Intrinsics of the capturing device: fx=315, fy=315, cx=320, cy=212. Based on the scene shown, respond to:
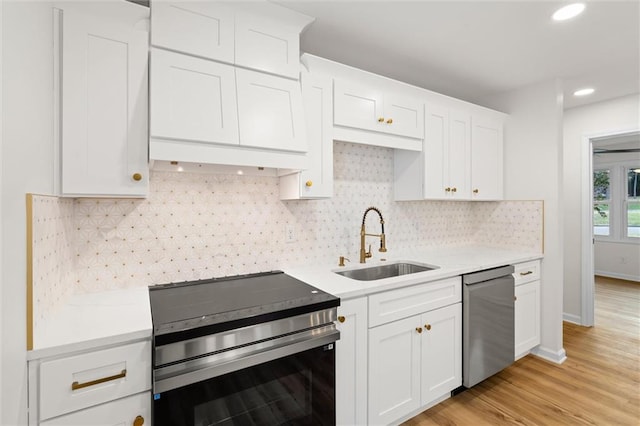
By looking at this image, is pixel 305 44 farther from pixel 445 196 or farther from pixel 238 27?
pixel 445 196

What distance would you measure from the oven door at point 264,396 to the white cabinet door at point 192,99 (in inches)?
41.4

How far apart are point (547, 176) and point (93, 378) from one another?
11.4 ft

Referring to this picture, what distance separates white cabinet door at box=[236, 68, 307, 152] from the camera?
5.28ft

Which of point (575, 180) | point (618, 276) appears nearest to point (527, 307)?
point (575, 180)

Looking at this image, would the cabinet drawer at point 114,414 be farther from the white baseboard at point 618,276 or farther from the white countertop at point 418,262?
the white baseboard at point 618,276

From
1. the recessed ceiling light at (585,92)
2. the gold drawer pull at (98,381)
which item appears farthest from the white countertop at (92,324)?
the recessed ceiling light at (585,92)

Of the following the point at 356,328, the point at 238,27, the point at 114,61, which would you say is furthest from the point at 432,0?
the point at 356,328

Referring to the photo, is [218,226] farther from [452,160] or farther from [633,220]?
[633,220]

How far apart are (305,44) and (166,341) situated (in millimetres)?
1989

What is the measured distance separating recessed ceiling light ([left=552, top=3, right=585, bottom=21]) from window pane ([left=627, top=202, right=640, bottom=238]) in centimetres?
566

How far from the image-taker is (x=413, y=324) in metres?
1.92

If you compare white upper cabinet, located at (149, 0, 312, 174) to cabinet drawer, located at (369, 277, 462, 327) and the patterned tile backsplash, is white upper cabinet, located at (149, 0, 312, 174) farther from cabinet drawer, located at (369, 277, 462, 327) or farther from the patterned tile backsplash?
cabinet drawer, located at (369, 277, 462, 327)

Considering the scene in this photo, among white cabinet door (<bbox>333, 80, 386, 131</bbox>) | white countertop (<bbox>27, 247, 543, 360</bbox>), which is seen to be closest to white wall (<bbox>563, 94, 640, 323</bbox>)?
white countertop (<bbox>27, 247, 543, 360</bbox>)

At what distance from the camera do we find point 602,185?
5.98 m
